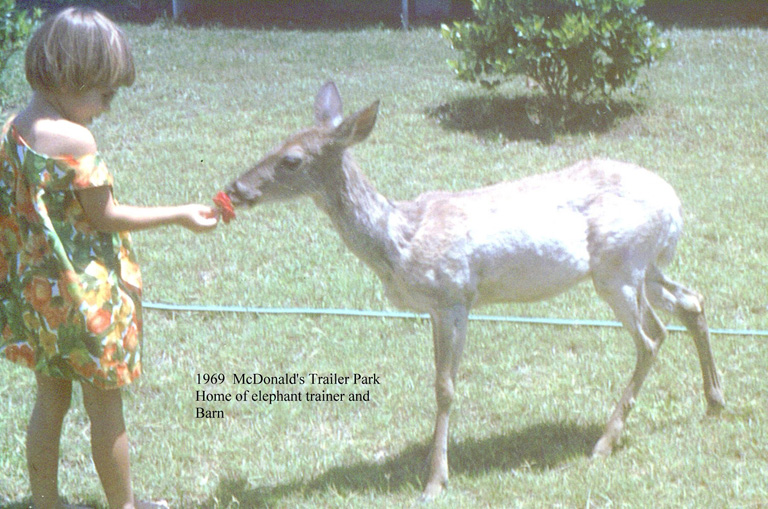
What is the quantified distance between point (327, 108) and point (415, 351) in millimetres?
1783

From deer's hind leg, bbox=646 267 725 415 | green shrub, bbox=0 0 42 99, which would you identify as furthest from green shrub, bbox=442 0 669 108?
deer's hind leg, bbox=646 267 725 415

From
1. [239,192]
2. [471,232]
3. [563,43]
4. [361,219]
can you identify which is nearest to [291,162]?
[239,192]

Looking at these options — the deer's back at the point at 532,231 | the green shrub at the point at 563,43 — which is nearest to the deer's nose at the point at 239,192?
the deer's back at the point at 532,231

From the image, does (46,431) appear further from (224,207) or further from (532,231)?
(532,231)

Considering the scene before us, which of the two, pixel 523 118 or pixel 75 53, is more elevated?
pixel 75 53

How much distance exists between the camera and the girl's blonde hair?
10.8 feet

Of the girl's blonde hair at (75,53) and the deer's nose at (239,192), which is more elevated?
the girl's blonde hair at (75,53)

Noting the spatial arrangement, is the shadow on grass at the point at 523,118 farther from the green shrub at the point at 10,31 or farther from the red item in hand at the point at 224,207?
the red item in hand at the point at 224,207

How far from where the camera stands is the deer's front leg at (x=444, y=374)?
416cm

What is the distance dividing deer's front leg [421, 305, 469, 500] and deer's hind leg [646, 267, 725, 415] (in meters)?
1.16

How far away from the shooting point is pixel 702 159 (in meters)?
9.09

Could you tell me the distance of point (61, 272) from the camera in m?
3.42

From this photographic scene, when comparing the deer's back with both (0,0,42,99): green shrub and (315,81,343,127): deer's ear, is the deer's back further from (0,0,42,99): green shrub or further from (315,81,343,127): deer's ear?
(0,0,42,99): green shrub

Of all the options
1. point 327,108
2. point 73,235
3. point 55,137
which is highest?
point 55,137
